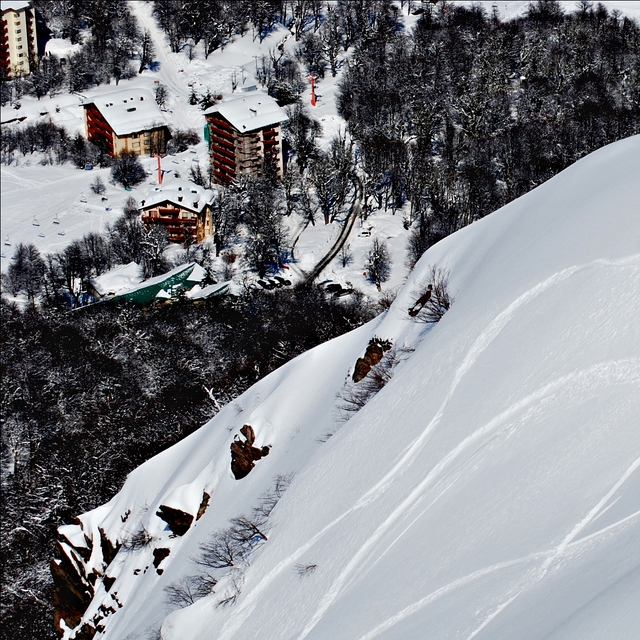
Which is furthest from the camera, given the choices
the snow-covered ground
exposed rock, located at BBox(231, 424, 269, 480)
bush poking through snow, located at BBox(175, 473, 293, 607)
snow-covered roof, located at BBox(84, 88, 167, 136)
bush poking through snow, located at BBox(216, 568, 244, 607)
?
snow-covered roof, located at BBox(84, 88, 167, 136)

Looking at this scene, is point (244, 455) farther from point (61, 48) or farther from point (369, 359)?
point (61, 48)

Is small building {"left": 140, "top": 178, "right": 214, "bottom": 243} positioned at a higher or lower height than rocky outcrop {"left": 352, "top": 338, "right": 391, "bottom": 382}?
lower

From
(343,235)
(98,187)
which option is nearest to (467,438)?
(343,235)

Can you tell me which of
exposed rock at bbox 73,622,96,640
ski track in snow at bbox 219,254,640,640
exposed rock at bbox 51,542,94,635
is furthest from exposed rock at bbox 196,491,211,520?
ski track in snow at bbox 219,254,640,640

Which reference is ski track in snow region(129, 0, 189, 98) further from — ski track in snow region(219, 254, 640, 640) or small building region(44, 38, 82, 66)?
ski track in snow region(219, 254, 640, 640)

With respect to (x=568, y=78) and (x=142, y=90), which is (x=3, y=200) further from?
(x=568, y=78)

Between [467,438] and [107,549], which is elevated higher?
[467,438]

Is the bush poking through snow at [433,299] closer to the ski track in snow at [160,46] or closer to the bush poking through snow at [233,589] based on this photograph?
the bush poking through snow at [233,589]

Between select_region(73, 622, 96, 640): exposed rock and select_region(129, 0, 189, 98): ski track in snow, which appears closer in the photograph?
select_region(73, 622, 96, 640): exposed rock
